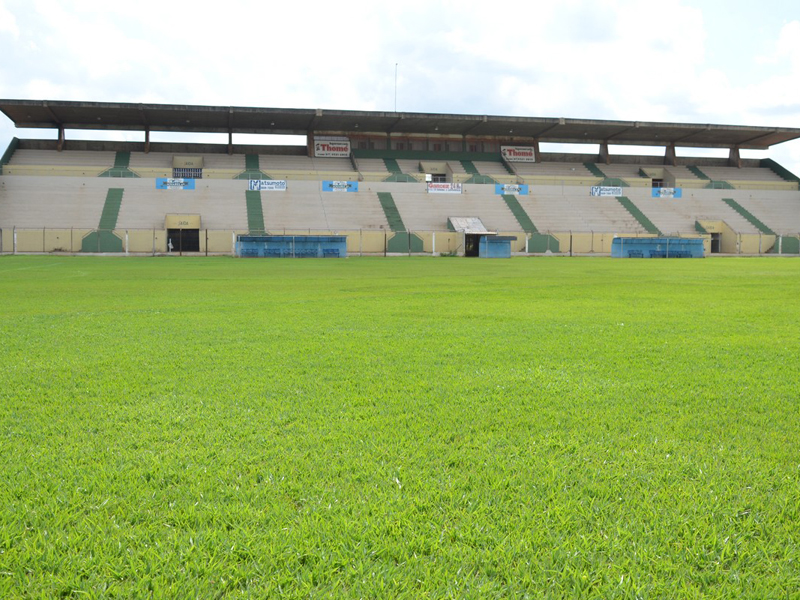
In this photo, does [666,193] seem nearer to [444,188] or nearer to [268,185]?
[444,188]

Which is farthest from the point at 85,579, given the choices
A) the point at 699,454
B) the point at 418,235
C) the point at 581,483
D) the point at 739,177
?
the point at 739,177

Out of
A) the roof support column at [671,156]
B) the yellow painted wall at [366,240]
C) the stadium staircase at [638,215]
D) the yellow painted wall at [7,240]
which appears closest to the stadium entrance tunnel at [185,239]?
the yellow painted wall at [366,240]

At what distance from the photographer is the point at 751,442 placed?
11.1 ft

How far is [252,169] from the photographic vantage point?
50.3 metres

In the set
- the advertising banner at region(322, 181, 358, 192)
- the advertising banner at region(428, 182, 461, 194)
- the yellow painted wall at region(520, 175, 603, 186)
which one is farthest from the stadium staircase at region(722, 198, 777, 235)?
the advertising banner at region(322, 181, 358, 192)

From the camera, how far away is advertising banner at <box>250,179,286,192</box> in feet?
151

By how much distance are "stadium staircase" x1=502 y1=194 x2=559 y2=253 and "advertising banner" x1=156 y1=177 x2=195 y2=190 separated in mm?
24138

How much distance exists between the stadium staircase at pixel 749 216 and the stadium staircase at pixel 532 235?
17785 millimetres

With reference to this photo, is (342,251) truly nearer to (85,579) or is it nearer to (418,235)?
(418,235)

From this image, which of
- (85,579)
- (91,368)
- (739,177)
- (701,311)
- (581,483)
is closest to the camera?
(85,579)

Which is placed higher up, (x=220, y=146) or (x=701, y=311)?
(x=220, y=146)

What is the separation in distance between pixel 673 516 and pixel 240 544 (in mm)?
1750

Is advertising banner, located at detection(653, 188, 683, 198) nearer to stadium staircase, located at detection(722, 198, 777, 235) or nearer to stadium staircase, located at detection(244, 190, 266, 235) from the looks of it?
stadium staircase, located at detection(722, 198, 777, 235)

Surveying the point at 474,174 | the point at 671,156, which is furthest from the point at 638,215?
the point at 671,156
